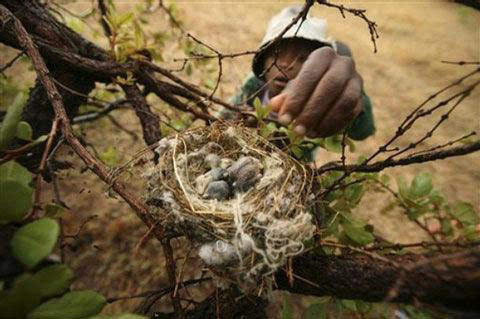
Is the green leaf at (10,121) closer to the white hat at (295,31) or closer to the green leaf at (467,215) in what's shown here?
the white hat at (295,31)

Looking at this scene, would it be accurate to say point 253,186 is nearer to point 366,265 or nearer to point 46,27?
point 366,265

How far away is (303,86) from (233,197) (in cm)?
38

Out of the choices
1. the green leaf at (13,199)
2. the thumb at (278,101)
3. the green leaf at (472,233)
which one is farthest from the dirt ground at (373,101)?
the green leaf at (472,233)

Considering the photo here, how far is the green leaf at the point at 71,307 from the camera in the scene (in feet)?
1.82

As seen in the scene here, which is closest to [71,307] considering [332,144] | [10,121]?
[10,121]

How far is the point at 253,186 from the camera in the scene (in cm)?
98

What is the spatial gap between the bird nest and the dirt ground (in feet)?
0.50

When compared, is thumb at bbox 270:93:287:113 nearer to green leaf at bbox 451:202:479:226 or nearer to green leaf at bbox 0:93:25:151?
green leaf at bbox 0:93:25:151

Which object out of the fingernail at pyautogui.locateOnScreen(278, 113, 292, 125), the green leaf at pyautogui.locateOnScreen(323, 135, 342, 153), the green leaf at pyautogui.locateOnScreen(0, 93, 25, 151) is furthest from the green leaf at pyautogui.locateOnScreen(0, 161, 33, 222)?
the green leaf at pyautogui.locateOnScreen(323, 135, 342, 153)

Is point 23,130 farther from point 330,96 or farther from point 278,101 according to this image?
point 330,96

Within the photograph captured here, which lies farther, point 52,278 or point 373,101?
point 373,101

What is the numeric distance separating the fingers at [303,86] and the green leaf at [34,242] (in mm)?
741

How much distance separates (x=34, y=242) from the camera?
1.70 feet

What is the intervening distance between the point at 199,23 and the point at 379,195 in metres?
3.00
